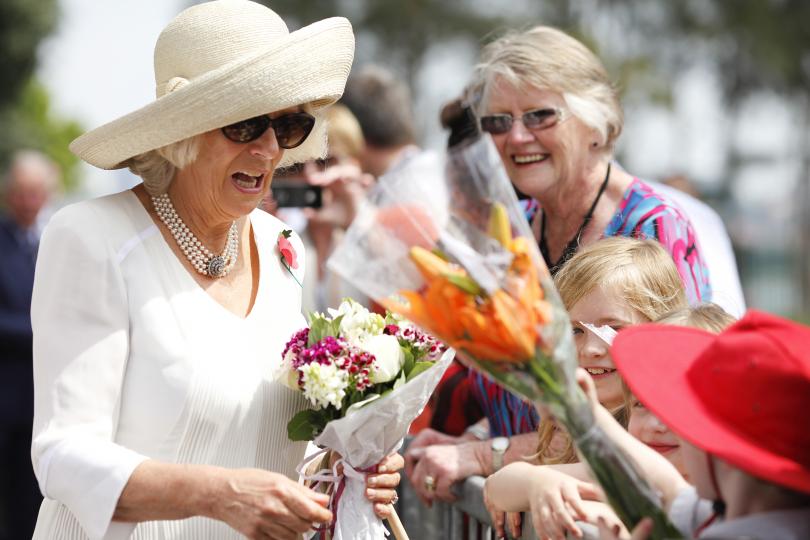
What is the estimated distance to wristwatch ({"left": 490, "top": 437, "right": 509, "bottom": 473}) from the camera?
3.55 m

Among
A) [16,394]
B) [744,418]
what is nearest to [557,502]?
[744,418]

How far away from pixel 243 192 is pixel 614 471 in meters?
1.28

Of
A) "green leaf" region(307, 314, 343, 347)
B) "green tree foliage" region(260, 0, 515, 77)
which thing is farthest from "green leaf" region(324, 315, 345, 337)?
"green tree foliage" region(260, 0, 515, 77)

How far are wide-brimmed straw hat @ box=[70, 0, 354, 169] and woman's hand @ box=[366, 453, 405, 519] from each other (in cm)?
95

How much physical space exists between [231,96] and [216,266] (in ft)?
1.56

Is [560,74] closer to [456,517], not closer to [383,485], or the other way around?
[456,517]

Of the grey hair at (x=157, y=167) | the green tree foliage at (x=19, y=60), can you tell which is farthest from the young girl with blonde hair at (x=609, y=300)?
the green tree foliage at (x=19, y=60)

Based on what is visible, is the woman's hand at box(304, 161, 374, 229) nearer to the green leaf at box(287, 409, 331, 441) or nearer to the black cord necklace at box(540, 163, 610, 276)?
the black cord necklace at box(540, 163, 610, 276)

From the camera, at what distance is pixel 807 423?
190 cm

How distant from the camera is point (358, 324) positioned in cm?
271

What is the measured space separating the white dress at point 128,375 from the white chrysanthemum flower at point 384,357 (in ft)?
1.03

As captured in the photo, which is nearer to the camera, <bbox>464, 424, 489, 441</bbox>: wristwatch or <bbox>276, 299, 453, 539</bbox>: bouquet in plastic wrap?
<bbox>276, 299, 453, 539</bbox>: bouquet in plastic wrap

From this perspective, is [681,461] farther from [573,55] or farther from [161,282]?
[573,55]

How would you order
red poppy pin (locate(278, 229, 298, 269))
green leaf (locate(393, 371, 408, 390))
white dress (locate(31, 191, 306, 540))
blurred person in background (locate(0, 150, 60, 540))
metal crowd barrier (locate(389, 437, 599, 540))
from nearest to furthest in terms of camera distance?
white dress (locate(31, 191, 306, 540)) < green leaf (locate(393, 371, 408, 390)) < red poppy pin (locate(278, 229, 298, 269)) < metal crowd barrier (locate(389, 437, 599, 540)) < blurred person in background (locate(0, 150, 60, 540))
